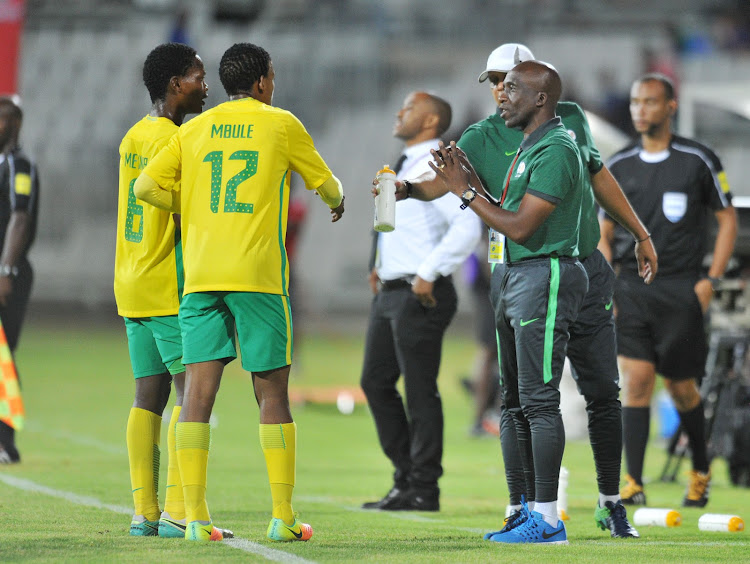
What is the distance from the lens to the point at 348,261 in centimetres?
2470

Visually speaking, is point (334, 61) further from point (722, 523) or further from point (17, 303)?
point (722, 523)

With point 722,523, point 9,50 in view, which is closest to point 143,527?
point 722,523

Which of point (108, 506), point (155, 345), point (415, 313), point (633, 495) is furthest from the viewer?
point (633, 495)

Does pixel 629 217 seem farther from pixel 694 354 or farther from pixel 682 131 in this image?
pixel 682 131

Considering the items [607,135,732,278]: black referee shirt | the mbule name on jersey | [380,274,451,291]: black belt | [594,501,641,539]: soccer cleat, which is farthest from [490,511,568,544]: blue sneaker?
[607,135,732,278]: black referee shirt

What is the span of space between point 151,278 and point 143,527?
1.10 m

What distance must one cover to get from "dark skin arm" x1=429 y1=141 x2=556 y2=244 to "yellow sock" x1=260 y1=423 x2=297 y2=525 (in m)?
1.21

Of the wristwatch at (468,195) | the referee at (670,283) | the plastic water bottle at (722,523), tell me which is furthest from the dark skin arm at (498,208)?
the referee at (670,283)

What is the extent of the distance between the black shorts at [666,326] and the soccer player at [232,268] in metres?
3.11

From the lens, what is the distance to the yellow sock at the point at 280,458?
504cm

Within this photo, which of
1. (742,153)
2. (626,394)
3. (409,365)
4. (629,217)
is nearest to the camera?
(629,217)

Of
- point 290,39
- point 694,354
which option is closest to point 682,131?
point 694,354

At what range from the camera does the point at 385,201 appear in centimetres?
528

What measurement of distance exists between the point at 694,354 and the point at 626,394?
19.2 inches
